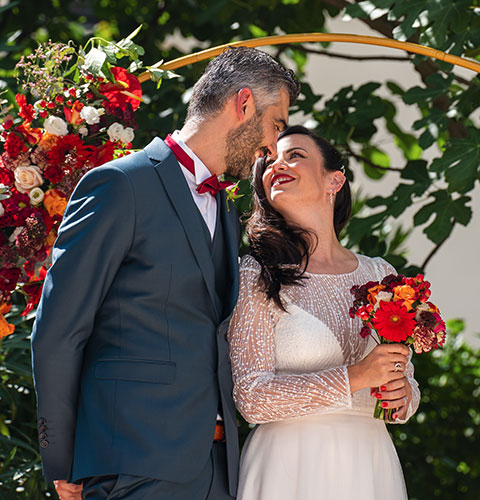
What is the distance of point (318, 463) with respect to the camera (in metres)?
2.55

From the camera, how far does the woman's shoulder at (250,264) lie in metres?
2.70

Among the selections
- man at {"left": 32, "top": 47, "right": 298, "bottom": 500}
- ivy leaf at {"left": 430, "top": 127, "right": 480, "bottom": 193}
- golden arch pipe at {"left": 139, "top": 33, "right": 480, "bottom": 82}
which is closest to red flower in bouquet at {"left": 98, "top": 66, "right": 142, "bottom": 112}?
golden arch pipe at {"left": 139, "top": 33, "right": 480, "bottom": 82}

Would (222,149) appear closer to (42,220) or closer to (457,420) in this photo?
(42,220)

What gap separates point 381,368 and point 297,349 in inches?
11.2

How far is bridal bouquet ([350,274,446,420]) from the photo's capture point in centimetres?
241

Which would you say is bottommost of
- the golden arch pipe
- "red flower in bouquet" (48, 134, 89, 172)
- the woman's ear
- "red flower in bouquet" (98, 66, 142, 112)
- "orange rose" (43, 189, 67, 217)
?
"orange rose" (43, 189, 67, 217)

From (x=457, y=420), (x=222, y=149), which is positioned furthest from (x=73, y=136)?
(x=457, y=420)

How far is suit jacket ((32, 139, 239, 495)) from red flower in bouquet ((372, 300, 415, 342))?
49 centimetres

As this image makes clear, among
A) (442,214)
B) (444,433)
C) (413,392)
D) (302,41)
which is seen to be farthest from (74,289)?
(444,433)

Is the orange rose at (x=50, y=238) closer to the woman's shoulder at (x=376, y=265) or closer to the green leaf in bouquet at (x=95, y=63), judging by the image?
the green leaf in bouquet at (x=95, y=63)

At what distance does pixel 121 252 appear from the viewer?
2213 mm

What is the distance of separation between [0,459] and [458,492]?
8.97ft

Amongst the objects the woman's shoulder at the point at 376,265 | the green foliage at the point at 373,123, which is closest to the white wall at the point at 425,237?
the green foliage at the point at 373,123

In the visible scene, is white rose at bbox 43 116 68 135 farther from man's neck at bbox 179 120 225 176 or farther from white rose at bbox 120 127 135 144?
man's neck at bbox 179 120 225 176
